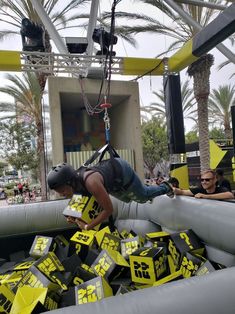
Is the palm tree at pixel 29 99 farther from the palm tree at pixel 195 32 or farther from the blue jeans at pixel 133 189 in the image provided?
the blue jeans at pixel 133 189

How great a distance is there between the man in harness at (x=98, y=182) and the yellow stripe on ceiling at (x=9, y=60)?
3.14 meters

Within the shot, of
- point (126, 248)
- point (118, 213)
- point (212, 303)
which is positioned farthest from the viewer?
point (118, 213)

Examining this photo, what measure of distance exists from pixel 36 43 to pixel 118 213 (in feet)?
10.5

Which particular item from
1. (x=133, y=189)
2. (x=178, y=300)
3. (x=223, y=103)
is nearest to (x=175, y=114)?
(x=133, y=189)

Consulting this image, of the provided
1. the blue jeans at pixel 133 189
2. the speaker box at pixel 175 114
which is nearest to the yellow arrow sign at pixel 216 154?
the speaker box at pixel 175 114

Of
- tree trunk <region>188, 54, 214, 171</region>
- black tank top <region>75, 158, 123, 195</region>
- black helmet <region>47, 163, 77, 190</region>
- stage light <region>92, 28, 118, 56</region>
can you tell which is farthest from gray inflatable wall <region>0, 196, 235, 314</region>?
tree trunk <region>188, 54, 214, 171</region>

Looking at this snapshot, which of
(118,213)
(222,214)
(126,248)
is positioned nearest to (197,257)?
(222,214)

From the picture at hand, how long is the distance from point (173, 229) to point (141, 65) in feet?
10.4

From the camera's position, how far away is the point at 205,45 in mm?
3379

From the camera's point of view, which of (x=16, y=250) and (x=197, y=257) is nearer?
(x=197, y=257)

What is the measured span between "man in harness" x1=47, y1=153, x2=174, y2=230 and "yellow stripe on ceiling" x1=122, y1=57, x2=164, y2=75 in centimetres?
319

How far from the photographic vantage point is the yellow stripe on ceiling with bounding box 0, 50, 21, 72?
474 centimetres

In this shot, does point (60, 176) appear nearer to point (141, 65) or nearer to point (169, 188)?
point (169, 188)

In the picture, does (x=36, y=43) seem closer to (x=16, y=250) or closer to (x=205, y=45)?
(x=205, y=45)
